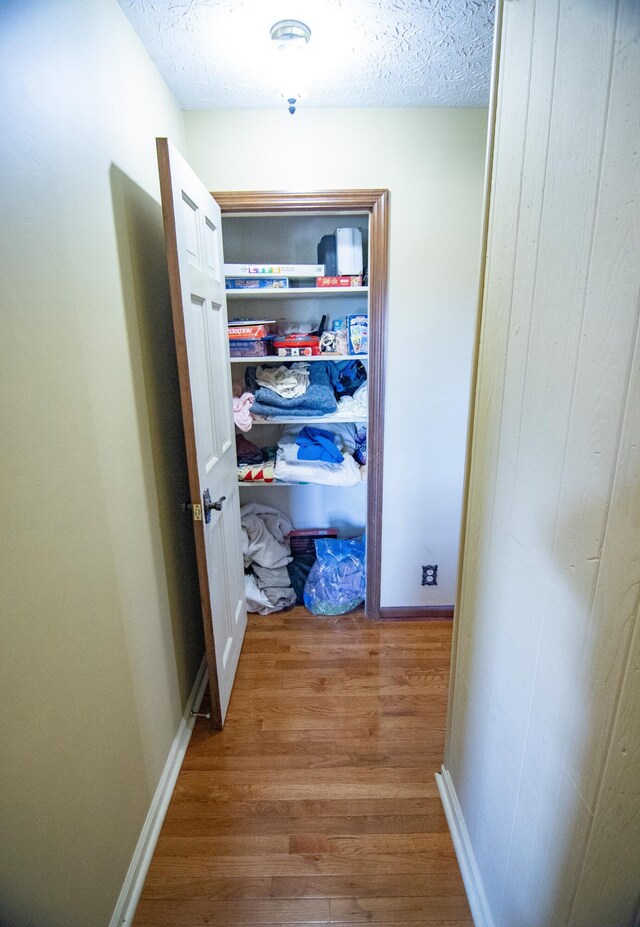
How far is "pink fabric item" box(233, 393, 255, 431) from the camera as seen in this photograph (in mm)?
2086

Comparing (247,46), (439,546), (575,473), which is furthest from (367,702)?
(247,46)

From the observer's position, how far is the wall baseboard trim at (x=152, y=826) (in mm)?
1033

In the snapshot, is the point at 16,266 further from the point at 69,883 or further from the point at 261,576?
the point at 261,576

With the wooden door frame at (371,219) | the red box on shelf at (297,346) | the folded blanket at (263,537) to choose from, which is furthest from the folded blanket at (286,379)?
the folded blanket at (263,537)

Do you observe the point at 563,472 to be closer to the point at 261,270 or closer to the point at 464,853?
the point at 464,853

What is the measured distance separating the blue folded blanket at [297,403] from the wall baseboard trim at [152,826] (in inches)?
51.7

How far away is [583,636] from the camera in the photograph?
24.8 inches

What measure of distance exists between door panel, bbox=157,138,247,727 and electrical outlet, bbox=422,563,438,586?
3.25 feet

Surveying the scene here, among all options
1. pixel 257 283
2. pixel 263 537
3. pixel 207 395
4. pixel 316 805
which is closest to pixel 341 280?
pixel 257 283

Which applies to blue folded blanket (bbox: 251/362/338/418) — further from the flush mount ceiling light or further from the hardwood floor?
the hardwood floor

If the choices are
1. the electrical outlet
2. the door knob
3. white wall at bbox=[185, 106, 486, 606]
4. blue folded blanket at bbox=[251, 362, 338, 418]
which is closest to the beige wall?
the door knob

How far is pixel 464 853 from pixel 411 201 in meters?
2.32

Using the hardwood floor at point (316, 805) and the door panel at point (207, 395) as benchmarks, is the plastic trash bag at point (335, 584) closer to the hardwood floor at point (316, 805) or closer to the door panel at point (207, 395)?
the hardwood floor at point (316, 805)

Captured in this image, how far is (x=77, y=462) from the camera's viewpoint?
2.91 feet
